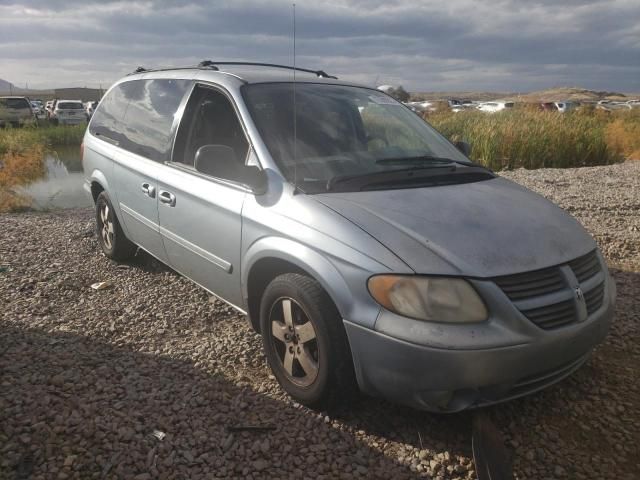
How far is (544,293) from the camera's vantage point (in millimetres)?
2475

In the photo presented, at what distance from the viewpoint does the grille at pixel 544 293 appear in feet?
7.87

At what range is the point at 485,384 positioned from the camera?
2342 mm

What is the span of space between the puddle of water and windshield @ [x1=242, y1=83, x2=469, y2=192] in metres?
7.89

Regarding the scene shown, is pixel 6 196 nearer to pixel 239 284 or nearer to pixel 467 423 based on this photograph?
pixel 239 284

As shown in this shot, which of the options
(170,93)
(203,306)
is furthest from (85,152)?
(203,306)

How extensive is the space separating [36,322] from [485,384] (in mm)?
3444

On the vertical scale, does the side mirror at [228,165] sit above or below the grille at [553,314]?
above

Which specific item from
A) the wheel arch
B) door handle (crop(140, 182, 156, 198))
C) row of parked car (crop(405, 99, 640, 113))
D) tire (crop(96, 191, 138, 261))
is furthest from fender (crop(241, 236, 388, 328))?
row of parked car (crop(405, 99, 640, 113))

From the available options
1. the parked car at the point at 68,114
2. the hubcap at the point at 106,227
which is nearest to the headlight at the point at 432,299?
the hubcap at the point at 106,227

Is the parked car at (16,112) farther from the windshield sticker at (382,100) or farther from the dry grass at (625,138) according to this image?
the windshield sticker at (382,100)

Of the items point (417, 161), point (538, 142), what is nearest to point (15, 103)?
point (538, 142)

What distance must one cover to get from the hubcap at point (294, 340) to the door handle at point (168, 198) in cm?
132

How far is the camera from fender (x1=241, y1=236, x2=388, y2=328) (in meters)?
2.42

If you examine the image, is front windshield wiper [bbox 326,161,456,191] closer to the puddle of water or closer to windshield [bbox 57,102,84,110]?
the puddle of water
